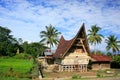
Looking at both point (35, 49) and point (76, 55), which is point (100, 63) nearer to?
point (76, 55)

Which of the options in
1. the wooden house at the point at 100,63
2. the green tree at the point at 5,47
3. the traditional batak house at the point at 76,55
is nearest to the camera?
the traditional batak house at the point at 76,55

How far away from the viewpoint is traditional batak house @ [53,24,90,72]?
38459 mm

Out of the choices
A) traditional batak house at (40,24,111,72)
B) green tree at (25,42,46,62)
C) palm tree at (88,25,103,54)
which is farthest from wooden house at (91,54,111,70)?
green tree at (25,42,46,62)

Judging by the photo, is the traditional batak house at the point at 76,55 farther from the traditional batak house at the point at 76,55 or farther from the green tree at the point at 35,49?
the green tree at the point at 35,49

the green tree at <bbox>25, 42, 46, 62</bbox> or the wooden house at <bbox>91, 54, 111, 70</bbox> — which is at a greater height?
the green tree at <bbox>25, 42, 46, 62</bbox>

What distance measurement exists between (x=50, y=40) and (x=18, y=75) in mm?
31630

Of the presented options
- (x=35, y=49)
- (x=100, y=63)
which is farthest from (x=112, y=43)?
(x=35, y=49)

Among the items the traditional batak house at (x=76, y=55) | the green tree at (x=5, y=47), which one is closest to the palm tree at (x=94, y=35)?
the traditional batak house at (x=76, y=55)

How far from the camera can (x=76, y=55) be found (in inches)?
1560

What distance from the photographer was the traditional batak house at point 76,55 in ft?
126

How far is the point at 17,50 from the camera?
7362 centimetres

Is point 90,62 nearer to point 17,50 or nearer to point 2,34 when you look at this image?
point 17,50

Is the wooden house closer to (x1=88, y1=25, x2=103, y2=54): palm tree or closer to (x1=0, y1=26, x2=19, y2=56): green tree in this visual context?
(x1=88, y1=25, x2=103, y2=54): palm tree

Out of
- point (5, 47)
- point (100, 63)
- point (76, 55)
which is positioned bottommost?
point (100, 63)
